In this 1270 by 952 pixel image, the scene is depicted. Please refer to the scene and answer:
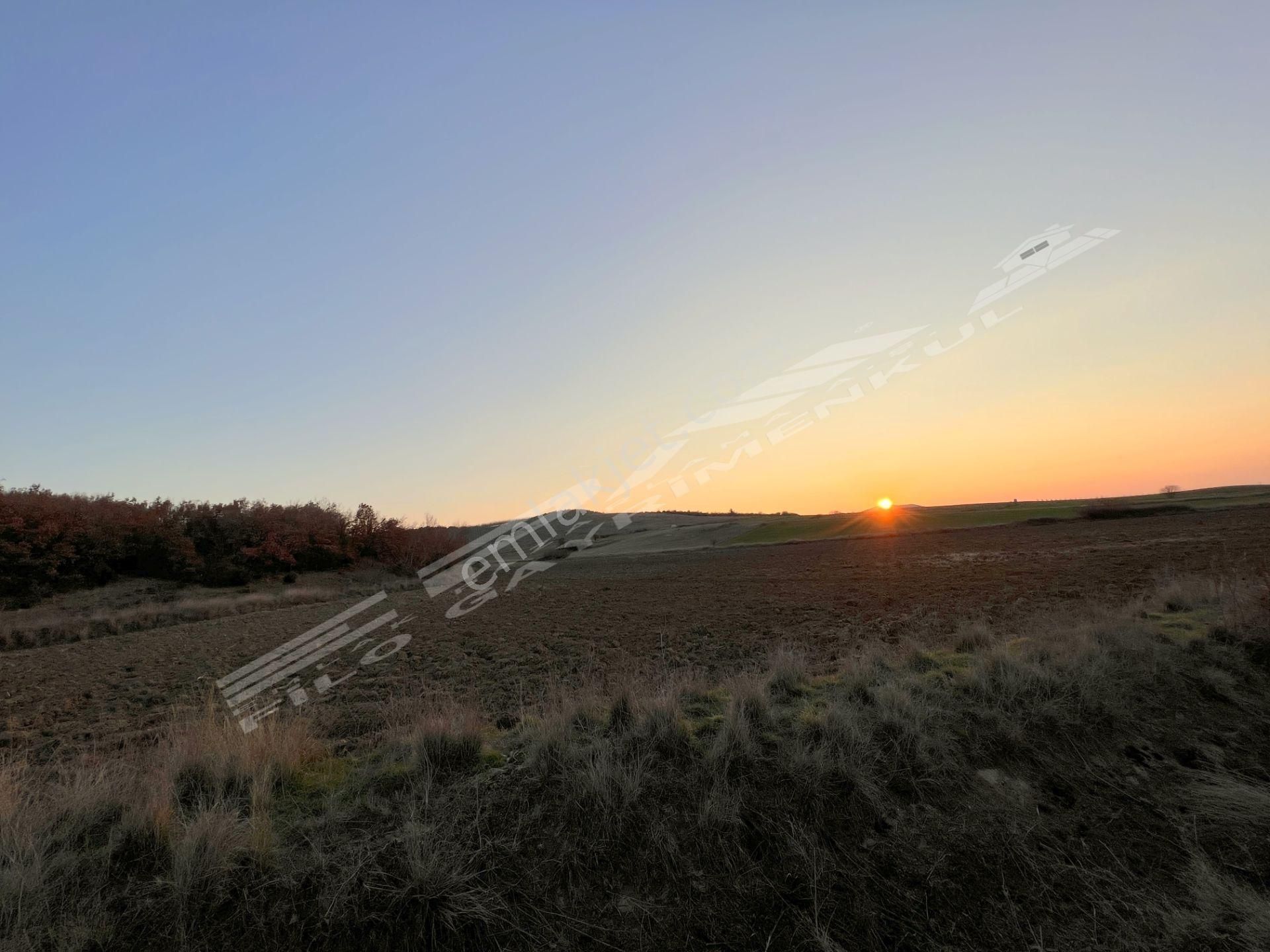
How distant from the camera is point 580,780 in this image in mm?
4910

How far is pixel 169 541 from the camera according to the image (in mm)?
41188

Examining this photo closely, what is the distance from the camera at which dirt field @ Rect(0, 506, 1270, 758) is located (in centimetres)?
1222

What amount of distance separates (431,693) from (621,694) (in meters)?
5.92

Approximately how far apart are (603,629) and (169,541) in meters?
37.5

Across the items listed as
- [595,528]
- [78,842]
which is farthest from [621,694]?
[595,528]

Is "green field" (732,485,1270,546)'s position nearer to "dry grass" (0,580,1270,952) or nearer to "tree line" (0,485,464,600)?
"tree line" (0,485,464,600)

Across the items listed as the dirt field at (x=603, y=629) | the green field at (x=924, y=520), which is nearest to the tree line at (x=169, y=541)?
the dirt field at (x=603, y=629)

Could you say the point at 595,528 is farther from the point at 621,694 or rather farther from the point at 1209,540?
the point at 621,694

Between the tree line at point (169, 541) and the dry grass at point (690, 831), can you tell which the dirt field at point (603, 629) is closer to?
the dry grass at point (690, 831)

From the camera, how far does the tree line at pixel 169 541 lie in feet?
115

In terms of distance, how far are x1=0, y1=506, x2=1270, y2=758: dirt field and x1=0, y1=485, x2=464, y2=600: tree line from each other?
13.0 meters

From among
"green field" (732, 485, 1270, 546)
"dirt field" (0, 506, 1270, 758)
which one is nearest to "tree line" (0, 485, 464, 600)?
"dirt field" (0, 506, 1270, 758)

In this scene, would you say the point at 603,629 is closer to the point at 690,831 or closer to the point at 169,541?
the point at 690,831

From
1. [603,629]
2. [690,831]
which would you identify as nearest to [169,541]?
[603,629]
